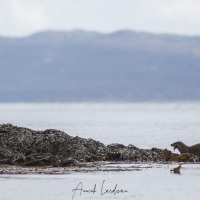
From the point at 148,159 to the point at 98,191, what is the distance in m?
8.10

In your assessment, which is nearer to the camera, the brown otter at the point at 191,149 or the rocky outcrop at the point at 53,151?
the rocky outcrop at the point at 53,151

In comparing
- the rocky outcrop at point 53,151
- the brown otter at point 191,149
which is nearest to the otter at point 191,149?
the brown otter at point 191,149

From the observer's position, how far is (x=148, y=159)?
30516mm

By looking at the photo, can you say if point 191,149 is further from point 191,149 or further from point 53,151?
point 53,151

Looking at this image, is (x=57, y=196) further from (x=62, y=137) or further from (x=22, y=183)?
(x=62, y=137)

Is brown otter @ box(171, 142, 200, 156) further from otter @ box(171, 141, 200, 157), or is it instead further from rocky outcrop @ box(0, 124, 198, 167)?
rocky outcrop @ box(0, 124, 198, 167)

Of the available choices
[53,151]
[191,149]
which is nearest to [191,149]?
[191,149]

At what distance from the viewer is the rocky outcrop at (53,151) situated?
28328mm

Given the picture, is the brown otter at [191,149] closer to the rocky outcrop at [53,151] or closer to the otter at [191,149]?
the otter at [191,149]

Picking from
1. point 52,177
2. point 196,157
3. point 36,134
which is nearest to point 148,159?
point 196,157

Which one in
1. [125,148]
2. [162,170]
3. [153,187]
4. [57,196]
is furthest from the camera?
[125,148]

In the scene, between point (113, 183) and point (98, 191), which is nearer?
point (98, 191)

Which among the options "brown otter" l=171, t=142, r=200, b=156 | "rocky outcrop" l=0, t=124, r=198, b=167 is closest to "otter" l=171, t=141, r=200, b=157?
"brown otter" l=171, t=142, r=200, b=156

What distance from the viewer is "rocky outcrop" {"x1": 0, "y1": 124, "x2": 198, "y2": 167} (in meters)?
28.3
